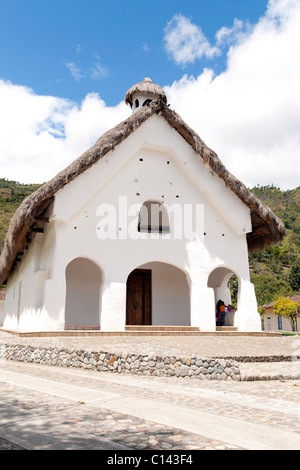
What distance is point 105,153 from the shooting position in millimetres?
11773

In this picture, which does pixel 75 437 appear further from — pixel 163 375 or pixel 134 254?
pixel 134 254

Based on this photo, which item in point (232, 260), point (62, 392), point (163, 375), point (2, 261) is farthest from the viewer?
point (2, 261)

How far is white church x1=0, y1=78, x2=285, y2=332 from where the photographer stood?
1137cm

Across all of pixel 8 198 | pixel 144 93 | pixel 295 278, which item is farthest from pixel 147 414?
pixel 8 198

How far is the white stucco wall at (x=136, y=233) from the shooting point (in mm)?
11367

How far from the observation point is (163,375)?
705 cm

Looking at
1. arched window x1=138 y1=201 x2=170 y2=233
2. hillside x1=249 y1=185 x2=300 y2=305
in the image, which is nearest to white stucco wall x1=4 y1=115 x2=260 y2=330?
arched window x1=138 y1=201 x2=170 y2=233

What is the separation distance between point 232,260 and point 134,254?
10.8 feet

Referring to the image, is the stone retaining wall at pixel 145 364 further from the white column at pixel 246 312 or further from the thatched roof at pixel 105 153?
the white column at pixel 246 312

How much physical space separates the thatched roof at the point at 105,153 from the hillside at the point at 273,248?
2418cm

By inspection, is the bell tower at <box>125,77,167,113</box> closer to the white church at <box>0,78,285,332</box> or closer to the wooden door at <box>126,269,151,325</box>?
the white church at <box>0,78,285,332</box>

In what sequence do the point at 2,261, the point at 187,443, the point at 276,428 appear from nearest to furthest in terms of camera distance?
the point at 187,443 < the point at 276,428 < the point at 2,261

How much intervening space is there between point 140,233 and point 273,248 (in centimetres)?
4772

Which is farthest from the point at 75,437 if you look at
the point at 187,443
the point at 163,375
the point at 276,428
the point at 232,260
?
the point at 232,260
